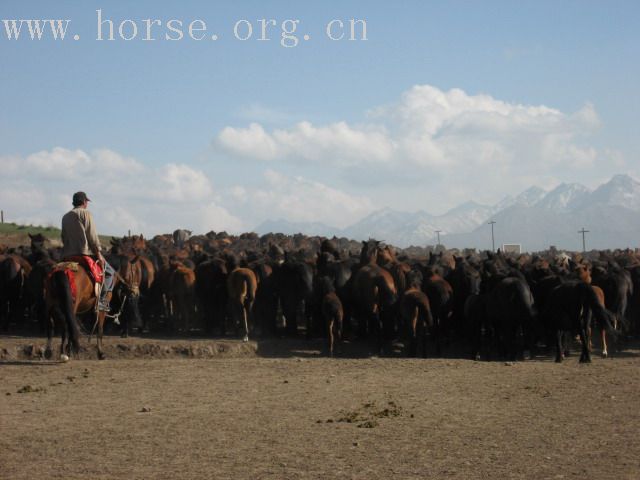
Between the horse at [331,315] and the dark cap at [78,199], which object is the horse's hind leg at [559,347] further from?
the dark cap at [78,199]

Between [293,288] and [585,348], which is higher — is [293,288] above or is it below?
above

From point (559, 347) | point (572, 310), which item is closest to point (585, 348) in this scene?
point (559, 347)

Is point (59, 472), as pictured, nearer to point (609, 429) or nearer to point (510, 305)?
point (609, 429)

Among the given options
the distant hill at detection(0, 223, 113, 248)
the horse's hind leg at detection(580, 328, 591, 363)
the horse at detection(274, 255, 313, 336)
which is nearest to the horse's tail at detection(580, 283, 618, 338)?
the horse's hind leg at detection(580, 328, 591, 363)

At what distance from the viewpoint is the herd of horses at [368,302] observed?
19203mm

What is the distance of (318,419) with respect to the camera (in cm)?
1118

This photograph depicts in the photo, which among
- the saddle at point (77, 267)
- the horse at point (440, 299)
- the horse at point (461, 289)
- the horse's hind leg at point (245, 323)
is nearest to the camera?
the saddle at point (77, 267)

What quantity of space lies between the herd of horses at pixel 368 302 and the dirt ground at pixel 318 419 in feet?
6.72

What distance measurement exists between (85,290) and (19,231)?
117 feet

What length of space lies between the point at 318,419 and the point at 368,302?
947cm

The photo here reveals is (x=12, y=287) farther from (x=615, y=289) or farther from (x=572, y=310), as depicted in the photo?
(x=615, y=289)

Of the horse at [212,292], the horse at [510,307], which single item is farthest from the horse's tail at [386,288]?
the horse at [212,292]

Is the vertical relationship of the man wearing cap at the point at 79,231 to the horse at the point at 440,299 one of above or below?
above

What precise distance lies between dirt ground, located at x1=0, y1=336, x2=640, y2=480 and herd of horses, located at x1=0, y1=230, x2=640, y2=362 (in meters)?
2.05
